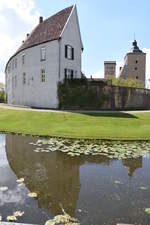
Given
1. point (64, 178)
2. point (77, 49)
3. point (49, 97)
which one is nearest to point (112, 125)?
point (64, 178)

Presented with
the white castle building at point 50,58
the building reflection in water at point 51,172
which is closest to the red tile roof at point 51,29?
Answer: the white castle building at point 50,58

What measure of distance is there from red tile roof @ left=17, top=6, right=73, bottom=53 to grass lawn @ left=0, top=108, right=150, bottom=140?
1326 centimetres

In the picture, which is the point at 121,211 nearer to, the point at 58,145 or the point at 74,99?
the point at 58,145

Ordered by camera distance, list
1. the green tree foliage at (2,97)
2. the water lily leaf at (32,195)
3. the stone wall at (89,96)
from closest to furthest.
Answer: the water lily leaf at (32,195) < the stone wall at (89,96) < the green tree foliage at (2,97)

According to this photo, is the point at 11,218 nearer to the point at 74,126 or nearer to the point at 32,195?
the point at 32,195

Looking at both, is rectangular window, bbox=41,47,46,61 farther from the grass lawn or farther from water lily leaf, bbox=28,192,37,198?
water lily leaf, bbox=28,192,37,198

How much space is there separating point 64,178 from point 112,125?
36.4 ft

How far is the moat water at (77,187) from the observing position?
5426mm

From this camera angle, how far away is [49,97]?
32312 millimetres

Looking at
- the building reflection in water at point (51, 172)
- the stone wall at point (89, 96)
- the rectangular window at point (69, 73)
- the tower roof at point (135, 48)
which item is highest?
the tower roof at point (135, 48)

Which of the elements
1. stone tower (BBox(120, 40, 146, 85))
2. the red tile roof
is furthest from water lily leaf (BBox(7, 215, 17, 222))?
stone tower (BBox(120, 40, 146, 85))

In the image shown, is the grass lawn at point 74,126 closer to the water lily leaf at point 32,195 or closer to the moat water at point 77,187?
the moat water at point 77,187

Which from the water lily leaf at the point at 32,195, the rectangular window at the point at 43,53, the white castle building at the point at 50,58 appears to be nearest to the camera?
the water lily leaf at the point at 32,195

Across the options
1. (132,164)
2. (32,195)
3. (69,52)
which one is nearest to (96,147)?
(132,164)
